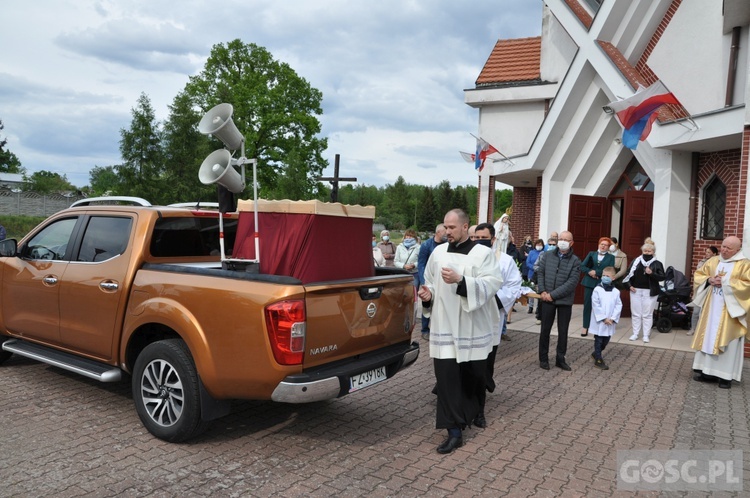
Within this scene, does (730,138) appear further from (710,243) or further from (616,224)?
(616,224)

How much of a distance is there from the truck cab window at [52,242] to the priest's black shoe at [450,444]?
4.03 metres

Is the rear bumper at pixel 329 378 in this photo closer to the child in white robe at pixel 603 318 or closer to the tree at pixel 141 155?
the child in white robe at pixel 603 318

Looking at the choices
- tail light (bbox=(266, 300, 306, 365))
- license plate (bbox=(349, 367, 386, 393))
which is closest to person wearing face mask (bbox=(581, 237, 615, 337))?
license plate (bbox=(349, 367, 386, 393))

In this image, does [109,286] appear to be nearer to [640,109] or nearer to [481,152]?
[640,109]

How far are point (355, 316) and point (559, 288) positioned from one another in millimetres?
3966

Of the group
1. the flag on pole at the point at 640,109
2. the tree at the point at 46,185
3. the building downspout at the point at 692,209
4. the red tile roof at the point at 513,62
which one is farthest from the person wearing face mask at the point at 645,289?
the tree at the point at 46,185

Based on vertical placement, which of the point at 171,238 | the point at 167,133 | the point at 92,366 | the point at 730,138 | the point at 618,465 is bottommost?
the point at 618,465

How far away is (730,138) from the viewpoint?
9.95 meters

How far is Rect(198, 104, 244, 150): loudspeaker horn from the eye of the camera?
4.91 m

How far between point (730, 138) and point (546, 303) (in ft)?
→ 18.3

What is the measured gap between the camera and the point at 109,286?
4.76 metres

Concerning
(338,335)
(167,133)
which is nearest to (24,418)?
(338,335)

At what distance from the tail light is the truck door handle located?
1.81m

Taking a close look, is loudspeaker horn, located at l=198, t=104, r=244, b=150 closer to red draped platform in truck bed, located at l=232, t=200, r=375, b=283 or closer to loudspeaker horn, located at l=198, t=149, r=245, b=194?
loudspeaker horn, located at l=198, t=149, r=245, b=194
